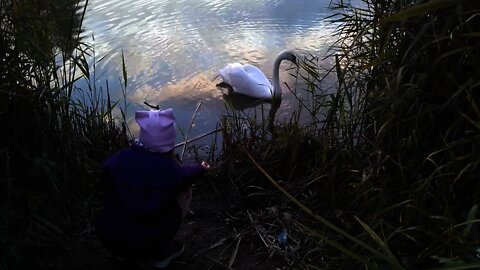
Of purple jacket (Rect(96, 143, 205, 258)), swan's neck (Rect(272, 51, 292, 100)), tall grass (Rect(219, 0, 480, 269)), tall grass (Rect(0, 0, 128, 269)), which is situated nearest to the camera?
tall grass (Rect(219, 0, 480, 269))

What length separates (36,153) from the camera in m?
2.42

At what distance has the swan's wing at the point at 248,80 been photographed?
16.6ft

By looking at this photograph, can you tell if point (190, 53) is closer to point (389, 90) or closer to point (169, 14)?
point (169, 14)

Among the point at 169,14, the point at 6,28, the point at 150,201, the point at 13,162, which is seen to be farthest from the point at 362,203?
the point at 169,14

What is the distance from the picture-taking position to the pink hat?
85.3 inches

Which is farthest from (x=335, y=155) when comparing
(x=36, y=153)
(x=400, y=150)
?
(x=36, y=153)

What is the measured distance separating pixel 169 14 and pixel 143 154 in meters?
4.44

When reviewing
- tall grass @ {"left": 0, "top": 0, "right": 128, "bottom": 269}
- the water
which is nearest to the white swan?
the water

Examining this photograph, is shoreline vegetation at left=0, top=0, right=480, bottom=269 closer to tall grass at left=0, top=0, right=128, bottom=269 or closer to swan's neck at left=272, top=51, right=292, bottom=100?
tall grass at left=0, top=0, right=128, bottom=269

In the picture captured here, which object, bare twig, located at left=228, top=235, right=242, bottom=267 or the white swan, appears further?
the white swan

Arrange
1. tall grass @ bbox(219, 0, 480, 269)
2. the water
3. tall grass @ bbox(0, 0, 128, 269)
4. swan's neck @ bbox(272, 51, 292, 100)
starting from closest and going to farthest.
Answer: tall grass @ bbox(219, 0, 480, 269), tall grass @ bbox(0, 0, 128, 269), swan's neck @ bbox(272, 51, 292, 100), the water

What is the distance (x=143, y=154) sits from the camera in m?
2.17

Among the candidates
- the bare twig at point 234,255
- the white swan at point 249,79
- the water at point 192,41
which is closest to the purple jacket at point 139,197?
the bare twig at point 234,255

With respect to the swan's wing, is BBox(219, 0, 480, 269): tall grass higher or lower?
higher
